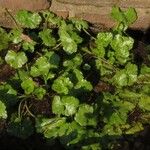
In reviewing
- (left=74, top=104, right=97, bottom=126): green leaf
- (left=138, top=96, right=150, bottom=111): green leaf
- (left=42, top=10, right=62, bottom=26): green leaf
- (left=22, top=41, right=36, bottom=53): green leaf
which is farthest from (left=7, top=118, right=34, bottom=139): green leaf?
(left=42, top=10, right=62, bottom=26): green leaf

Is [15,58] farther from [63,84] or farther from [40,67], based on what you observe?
[63,84]

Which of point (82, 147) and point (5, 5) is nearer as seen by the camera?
point (82, 147)

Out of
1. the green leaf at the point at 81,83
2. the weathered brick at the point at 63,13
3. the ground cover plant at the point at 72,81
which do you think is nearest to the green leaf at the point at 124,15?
the ground cover plant at the point at 72,81

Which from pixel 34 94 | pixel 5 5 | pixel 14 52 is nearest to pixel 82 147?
pixel 34 94

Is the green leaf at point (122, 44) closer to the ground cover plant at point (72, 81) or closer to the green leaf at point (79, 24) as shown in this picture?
the ground cover plant at point (72, 81)

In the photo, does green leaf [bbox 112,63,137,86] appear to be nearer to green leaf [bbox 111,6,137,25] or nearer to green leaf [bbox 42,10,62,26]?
green leaf [bbox 111,6,137,25]

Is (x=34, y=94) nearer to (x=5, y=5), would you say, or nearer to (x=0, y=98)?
(x=0, y=98)
